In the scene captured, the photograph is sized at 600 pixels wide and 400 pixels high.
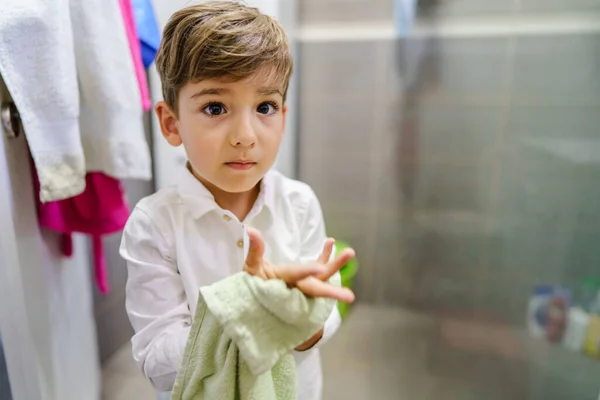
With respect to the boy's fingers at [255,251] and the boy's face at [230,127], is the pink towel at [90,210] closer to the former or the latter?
the boy's face at [230,127]

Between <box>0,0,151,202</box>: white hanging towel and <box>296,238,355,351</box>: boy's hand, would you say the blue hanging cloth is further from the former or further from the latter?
<box>296,238,355,351</box>: boy's hand

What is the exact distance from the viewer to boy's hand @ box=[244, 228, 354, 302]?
40 centimetres

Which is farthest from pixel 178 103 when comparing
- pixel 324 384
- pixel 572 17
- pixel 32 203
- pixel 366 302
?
pixel 366 302

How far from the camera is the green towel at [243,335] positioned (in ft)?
1.30

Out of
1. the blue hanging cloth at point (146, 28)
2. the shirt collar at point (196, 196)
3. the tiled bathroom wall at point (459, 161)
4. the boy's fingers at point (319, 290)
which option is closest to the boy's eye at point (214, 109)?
the shirt collar at point (196, 196)

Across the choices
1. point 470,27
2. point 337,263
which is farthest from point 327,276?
point 470,27

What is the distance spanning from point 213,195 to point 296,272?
0.24 meters

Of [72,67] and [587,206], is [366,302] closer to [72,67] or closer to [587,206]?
[587,206]

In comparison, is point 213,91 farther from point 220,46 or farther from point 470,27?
point 470,27

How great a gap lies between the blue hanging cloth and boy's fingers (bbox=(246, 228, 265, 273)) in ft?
1.65

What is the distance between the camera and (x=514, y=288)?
1.26 metres

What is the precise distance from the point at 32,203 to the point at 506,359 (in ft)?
3.90

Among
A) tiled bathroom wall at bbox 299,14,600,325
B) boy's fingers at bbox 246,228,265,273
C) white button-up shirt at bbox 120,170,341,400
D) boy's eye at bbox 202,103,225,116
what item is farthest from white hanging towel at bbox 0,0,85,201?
tiled bathroom wall at bbox 299,14,600,325

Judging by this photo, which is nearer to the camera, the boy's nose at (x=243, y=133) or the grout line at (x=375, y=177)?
the boy's nose at (x=243, y=133)
